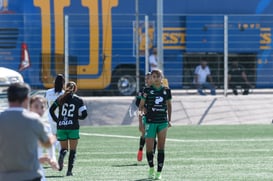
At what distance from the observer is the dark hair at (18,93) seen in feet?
29.2

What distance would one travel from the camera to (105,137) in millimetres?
23516

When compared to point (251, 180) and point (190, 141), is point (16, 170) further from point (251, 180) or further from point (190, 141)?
point (190, 141)

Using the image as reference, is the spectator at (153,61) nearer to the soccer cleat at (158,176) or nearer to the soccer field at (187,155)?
the soccer field at (187,155)

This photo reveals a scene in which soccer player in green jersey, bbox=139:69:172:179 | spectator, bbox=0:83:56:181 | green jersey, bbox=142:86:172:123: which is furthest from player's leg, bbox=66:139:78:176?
spectator, bbox=0:83:56:181

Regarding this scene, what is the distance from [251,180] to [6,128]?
6.43 meters

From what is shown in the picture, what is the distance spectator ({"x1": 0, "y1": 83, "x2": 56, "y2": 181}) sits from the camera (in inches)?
348

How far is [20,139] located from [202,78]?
2378cm

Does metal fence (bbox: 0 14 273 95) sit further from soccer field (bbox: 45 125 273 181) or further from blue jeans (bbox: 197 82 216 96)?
soccer field (bbox: 45 125 273 181)

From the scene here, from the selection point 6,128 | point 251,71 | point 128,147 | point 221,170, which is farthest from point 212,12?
point 6,128

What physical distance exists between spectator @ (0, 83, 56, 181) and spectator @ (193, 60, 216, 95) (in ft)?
76.3

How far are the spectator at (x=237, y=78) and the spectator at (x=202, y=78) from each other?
82cm

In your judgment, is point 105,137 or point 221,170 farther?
point 105,137

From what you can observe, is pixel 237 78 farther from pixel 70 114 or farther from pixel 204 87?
pixel 70 114

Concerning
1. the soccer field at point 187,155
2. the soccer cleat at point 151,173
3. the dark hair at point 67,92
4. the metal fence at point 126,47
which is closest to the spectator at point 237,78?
the metal fence at point 126,47
